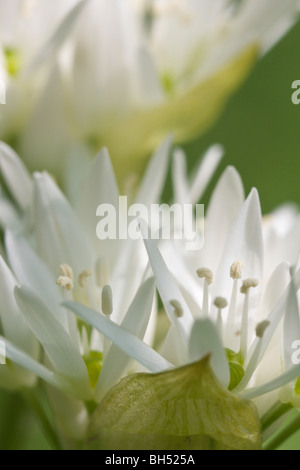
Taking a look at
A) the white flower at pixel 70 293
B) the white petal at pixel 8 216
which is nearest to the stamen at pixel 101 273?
the white flower at pixel 70 293

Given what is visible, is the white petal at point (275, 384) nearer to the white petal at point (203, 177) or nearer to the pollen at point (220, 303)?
the pollen at point (220, 303)

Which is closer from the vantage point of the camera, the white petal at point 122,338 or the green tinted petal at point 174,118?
the white petal at point 122,338

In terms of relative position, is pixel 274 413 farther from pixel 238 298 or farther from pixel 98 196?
pixel 98 196

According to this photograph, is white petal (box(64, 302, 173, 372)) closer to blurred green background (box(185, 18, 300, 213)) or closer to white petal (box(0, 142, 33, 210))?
white petal (box(0, 142, 33, 210))

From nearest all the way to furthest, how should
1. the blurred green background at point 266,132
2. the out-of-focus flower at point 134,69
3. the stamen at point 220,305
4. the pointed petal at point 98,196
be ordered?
the stamen at point 220,305 → the pointed petal at point 98,196 → the out-of-focus flower at point 134,69 → the blurred green background at point 266,132

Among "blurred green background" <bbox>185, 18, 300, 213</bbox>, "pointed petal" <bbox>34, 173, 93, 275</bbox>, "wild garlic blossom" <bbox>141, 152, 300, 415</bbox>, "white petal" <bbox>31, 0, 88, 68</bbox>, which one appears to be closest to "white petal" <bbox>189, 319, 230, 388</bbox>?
"wild garlic blossom" <bbox>141, 152, 300, 415</bbox>

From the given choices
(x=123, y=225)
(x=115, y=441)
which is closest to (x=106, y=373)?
(x=115, y=441)

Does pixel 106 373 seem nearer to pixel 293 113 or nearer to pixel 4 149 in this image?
pixel 4 149

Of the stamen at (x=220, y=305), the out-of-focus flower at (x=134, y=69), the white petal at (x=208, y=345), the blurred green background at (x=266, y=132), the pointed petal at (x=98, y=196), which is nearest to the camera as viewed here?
the white petal at (x=208, y=345)
